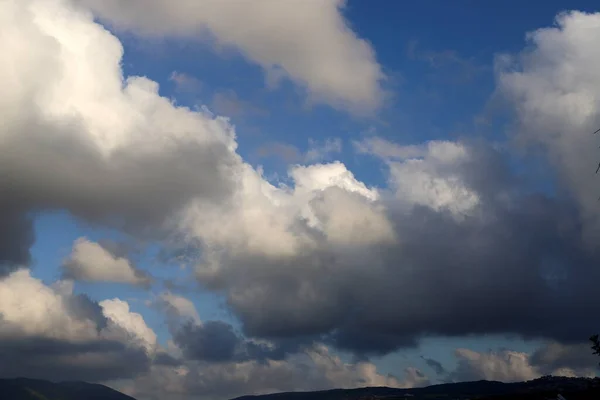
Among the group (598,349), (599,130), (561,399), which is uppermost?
(599,130)

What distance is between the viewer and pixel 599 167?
42.1 meters

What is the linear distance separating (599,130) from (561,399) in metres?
55.4

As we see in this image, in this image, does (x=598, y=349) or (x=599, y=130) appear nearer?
(x=599, y=130)

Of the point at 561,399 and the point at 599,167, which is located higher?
the point at 599,167

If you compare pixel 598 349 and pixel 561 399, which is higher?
pixel 598 349

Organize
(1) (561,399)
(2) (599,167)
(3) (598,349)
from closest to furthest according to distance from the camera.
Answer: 1. (2) (599,167)
2. (1) (561,399)
3. (3) (598,349)

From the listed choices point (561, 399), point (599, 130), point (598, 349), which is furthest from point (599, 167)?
point (598, 349)

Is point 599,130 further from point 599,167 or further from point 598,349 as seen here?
point 598,349

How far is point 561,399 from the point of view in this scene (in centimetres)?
8475

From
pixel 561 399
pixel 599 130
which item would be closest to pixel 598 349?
pixel 561 399

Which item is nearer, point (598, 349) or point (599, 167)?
point (599, 167)

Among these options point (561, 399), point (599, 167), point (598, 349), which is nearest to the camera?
point (599, 167)

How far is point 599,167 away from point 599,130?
3.14 meters

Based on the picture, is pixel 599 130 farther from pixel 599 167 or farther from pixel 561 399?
pixel 561 399
